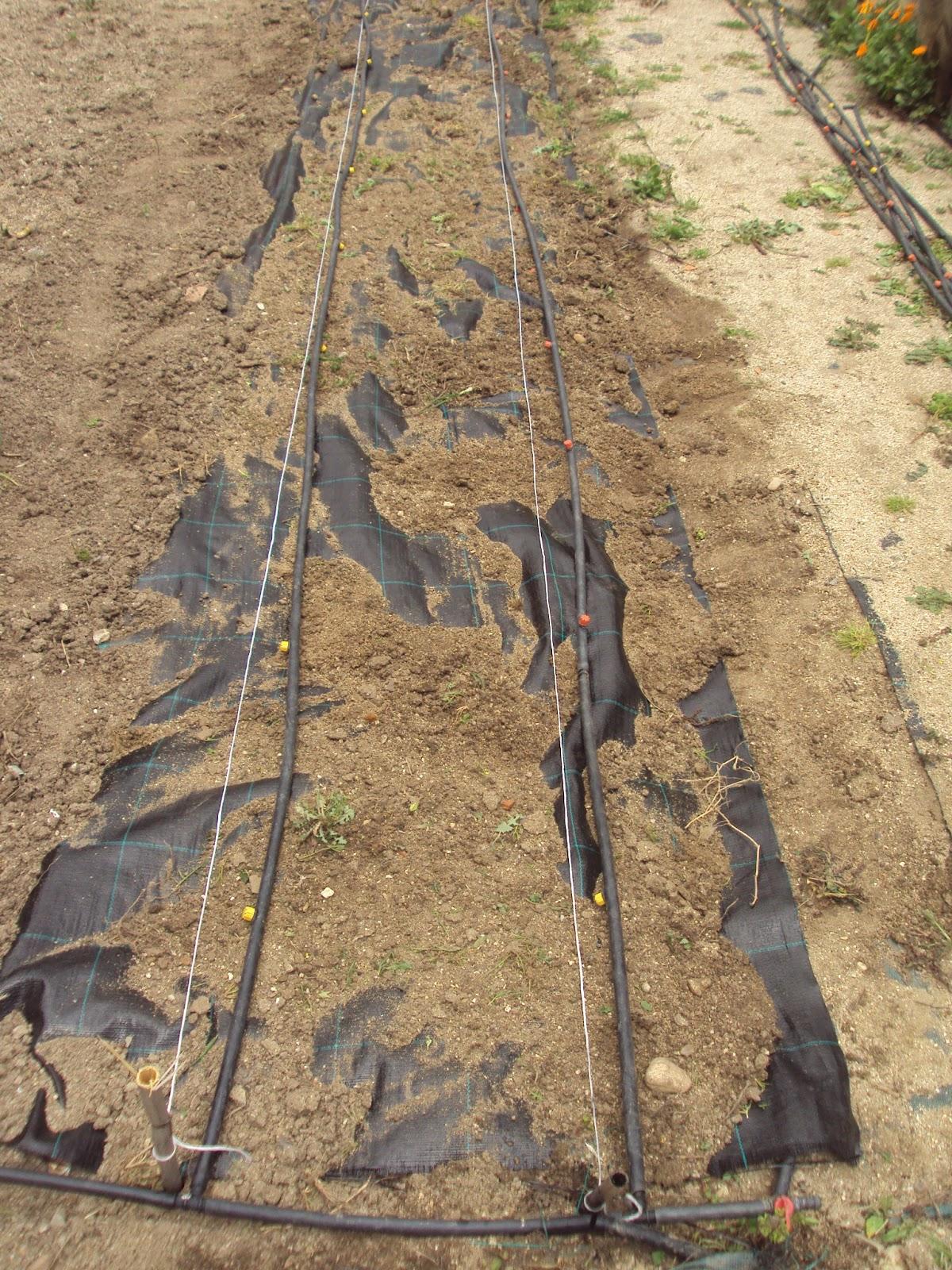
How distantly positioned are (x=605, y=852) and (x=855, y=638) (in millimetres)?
1743

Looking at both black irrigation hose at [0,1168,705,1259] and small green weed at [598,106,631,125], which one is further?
small green weed at [598,106,631,125]

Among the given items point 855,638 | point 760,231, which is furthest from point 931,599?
point 760,231

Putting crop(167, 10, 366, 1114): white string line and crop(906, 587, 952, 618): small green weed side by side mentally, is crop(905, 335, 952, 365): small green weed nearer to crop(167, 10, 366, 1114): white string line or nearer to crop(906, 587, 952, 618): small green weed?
crop(906, 587, 952, 618): small green weed

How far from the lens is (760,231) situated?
6469 mm

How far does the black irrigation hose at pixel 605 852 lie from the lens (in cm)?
265

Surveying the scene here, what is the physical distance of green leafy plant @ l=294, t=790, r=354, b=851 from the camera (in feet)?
10.9

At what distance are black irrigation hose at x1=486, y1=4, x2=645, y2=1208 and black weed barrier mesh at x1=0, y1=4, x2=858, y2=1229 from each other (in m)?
0.08

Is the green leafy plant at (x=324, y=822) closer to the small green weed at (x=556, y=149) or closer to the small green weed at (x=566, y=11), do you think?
the small green weed at (x=556, y=149)

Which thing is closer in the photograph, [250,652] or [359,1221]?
[359,1221]

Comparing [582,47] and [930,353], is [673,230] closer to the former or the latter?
[930,353]

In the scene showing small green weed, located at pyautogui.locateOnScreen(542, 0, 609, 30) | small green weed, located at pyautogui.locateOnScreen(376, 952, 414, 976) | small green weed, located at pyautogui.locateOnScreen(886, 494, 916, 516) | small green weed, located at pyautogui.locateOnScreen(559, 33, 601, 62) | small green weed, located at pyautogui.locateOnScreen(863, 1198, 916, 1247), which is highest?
small green weed, located at pyautogui.locateOnScreen(542, 0, 609, 30)

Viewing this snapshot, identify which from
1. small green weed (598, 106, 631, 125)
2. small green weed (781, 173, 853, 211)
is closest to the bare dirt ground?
small green weed (781, 173, 853, 211)

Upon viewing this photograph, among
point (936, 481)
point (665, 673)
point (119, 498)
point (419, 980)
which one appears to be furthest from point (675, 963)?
point (119, 498)

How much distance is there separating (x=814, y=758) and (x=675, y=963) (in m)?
1.18
